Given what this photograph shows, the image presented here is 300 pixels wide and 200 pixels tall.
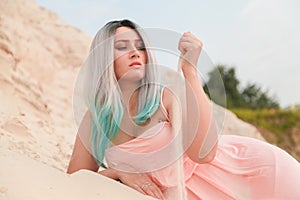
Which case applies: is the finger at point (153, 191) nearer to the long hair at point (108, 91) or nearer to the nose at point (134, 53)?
the long hair at point (108, 91)

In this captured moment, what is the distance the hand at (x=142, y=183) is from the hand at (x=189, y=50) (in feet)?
1.44

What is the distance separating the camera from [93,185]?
2102 mm

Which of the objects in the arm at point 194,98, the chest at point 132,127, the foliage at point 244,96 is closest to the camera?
the arm at point 194,98

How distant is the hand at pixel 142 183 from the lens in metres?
2.29

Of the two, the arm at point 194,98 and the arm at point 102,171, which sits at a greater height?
the arm at point 194,98

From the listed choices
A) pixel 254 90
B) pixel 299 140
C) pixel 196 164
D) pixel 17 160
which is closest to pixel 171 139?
pixel 196 164

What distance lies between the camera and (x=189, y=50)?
2.23 metres

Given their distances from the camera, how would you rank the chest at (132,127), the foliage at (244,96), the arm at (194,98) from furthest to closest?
the foliage at (244,96) → the chest at (132,127) → the arm at (194,98)

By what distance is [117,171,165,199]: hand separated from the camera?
2293 mm

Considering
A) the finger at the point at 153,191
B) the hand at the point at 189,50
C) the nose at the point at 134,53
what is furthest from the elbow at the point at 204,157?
the nose at the point at 134,53

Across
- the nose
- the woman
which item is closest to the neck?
the woman

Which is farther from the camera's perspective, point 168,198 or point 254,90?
point 254,90

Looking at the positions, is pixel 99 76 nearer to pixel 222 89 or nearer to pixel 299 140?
pixel 222 89

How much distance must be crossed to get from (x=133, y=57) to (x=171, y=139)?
1.17ft
